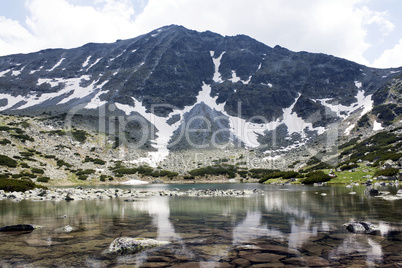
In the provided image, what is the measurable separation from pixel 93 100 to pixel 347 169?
13904 centimetres

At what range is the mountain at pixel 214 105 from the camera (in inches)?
4611

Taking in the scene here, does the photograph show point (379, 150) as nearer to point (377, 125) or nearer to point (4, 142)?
point (377, 125)

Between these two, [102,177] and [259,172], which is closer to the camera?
[102,177]

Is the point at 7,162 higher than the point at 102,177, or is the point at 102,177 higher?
the point at 7,162

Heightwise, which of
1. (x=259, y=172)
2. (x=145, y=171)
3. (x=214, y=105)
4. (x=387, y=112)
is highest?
(x=214, y=105)

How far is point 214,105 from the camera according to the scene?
17288 cm

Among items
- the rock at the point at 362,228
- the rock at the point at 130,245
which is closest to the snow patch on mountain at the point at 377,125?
the rock at the point at 362,228

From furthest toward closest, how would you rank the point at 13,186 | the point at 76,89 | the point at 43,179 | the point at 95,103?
the point at 76,89
the point at 95,103
the point at 43,179
the point at 13,186

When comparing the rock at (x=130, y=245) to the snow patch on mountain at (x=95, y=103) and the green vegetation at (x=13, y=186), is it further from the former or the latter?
the snow patch on mountain at (x=95, y=103)

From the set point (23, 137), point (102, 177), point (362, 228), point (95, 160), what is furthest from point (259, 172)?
point (362, 228)

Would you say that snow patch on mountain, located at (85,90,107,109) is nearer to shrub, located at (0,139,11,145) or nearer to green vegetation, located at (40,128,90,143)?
green vegetation, located at (40,128,90,143)

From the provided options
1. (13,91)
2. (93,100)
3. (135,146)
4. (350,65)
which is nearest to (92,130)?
(135,146)

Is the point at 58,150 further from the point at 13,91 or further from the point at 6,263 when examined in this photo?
the point at 13,91

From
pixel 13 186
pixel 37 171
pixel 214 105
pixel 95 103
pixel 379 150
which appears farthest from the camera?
pixel 214 105
